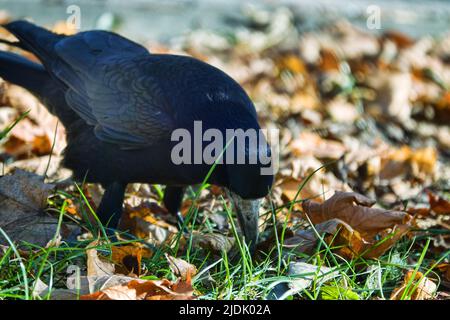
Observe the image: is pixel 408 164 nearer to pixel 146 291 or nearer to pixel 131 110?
pixel 131 110

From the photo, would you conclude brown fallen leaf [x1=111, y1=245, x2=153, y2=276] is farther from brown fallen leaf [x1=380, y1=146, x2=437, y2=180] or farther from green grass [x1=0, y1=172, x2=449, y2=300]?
brown fallen leaf [x1=380, y1=146, x2=437, y2=180]

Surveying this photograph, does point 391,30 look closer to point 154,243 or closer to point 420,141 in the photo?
point 420,141

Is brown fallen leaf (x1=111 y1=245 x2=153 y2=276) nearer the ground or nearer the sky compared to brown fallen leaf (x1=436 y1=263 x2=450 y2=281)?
nearer the sky

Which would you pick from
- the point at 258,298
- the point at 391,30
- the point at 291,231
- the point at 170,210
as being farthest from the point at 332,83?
the point at 258,298

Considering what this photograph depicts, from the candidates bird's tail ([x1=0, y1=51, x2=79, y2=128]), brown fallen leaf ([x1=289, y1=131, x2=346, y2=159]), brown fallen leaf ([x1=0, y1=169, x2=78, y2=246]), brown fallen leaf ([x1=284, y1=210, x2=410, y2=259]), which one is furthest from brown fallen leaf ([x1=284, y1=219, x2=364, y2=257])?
brown fallen leaf ([x1=289, y1=131, x2=346, y2=159])

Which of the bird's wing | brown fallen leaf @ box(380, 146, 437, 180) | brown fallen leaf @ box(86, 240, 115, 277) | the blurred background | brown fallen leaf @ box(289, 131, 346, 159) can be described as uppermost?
the blurred background

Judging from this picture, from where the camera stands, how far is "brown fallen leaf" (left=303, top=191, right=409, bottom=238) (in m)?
3.92

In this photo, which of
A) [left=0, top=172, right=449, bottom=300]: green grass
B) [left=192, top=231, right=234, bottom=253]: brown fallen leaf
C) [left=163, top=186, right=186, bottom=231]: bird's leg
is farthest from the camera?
[left=163, top=186, right=186, bottom=231]: bird's leg

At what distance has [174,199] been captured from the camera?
4.57 meters

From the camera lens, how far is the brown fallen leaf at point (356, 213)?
3916mm

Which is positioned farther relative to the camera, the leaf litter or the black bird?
the black bird

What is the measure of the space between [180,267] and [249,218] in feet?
1.95

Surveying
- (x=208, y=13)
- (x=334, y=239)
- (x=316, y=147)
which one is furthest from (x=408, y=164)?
(x=208, y=13)
